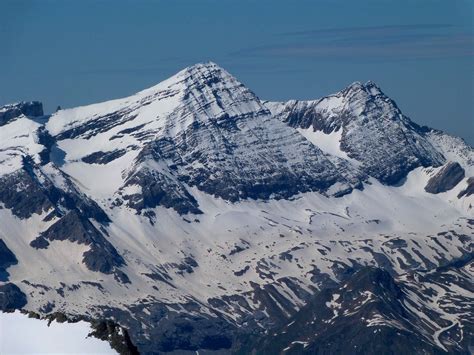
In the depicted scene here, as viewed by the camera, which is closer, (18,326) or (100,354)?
(100,354)

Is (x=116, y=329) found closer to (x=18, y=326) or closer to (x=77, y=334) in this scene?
(x=77, y=334)

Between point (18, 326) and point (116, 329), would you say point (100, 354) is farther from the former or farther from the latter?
point (18, 326)

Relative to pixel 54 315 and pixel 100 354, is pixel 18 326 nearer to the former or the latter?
pixel 54 315

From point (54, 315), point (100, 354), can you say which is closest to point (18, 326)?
point (54, 315)

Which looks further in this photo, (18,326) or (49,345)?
(18,326)

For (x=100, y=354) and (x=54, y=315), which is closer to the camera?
(x=100, y=354)

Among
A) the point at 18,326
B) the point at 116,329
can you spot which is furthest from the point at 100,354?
the point at 18,326
